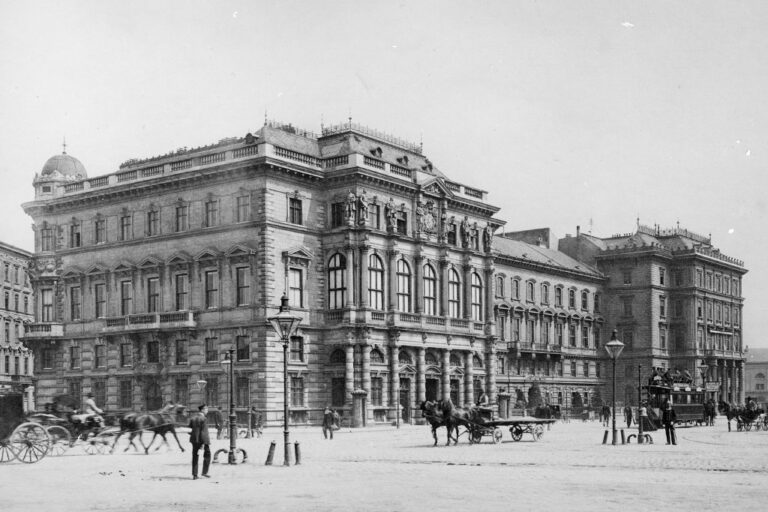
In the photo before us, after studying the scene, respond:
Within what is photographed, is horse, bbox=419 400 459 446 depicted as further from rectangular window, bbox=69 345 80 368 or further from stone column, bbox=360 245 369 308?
rectangular window, bbox=69 345 80 368

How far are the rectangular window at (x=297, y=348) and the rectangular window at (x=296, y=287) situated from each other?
6.19 ft

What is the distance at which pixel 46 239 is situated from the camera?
69188 mm

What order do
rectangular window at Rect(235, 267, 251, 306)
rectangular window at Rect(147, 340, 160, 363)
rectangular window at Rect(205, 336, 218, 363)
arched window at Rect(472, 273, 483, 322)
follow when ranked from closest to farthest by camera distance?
rectangular window at Rect(235, 267, 251, 306), rectangular window at Rect(205, 336, 218, 363), rectangular window at Rect(147, 340, 160, 363), arched window at Rect(472, 273, 483, 322)

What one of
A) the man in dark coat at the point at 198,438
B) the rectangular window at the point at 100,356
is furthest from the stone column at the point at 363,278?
the man in dark coat at the point at 198,438

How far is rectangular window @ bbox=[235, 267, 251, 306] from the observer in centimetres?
6069

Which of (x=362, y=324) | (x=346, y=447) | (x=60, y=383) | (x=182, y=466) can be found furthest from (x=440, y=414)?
(x=60, y=383)

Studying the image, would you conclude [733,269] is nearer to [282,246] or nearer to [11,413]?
[282,246]

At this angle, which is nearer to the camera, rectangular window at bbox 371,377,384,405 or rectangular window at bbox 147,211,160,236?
rectangular window at bbox 371,377,384,405

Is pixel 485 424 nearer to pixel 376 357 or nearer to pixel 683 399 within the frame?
pixel 683 399

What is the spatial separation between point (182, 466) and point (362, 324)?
110 ft

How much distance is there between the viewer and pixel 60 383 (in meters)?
67.3

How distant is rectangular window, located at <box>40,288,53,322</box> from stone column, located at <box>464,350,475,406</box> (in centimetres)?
2605

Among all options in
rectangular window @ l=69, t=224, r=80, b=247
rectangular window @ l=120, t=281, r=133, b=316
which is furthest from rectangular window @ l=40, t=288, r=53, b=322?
rectangular window @ l=120, t=281, r=133, b=316

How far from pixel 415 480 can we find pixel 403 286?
42.7 meters
